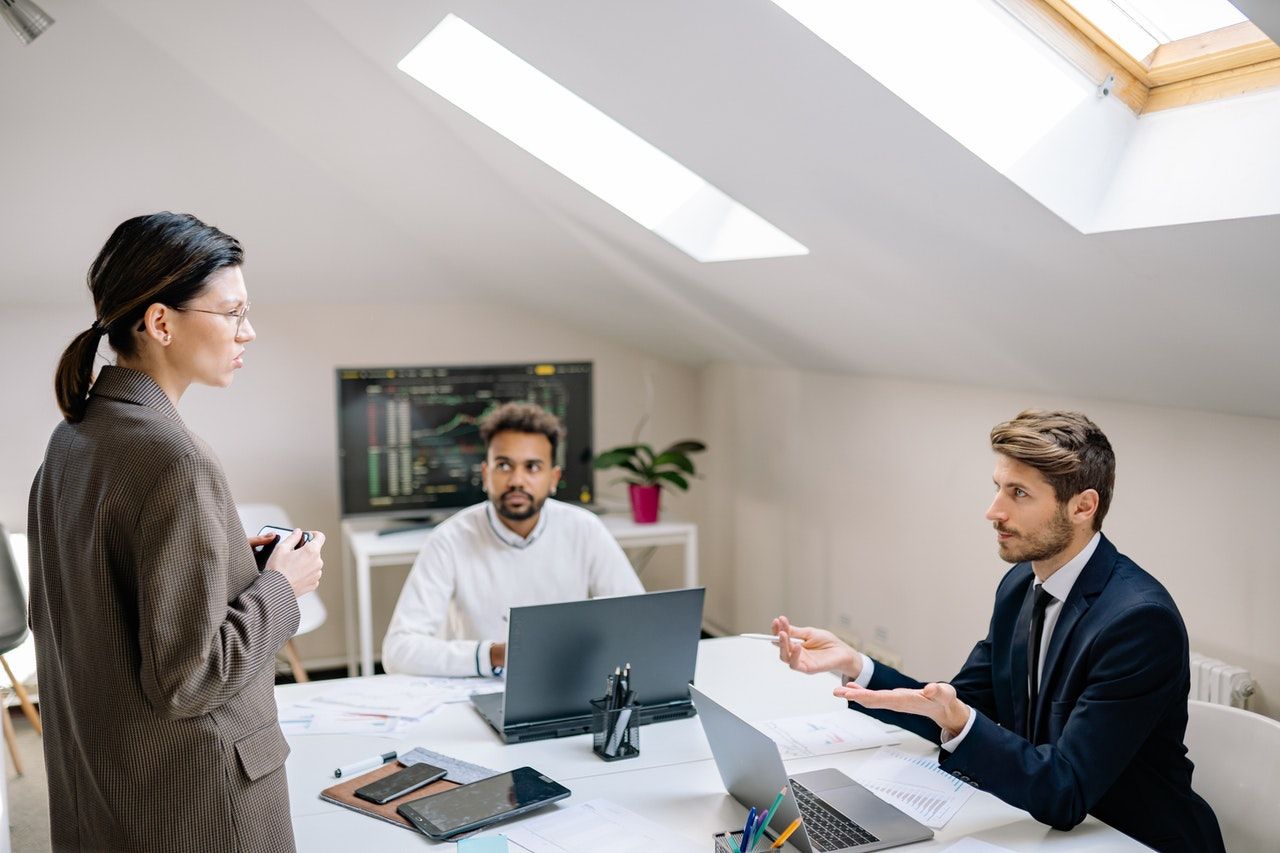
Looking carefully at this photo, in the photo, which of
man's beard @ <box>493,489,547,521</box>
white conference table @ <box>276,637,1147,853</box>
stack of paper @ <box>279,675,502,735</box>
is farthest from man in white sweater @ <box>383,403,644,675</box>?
white conference table @ <box>276,637,1147,853</box>

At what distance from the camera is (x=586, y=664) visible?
2291 mm

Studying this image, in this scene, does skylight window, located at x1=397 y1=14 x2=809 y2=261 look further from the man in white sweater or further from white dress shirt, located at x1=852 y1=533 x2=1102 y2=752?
white dress shirt, located at x1=852 y1=533 x2=1102 y2=752

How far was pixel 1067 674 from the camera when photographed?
6.70ft

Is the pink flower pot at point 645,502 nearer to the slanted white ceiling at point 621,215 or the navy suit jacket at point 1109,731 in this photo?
the slanted white ceiling at point 621,215

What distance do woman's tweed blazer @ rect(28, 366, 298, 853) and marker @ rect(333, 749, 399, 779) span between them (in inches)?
15.1

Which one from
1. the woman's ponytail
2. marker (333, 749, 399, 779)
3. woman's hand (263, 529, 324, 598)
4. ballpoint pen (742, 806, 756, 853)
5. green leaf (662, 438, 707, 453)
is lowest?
ballpoint pen (742, 806, 756, 853)

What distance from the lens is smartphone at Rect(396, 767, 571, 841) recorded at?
1.87 metres

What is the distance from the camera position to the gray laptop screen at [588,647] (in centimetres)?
222

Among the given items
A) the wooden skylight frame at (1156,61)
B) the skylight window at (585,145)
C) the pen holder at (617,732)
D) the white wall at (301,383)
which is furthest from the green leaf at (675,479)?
the wooden skylight frame at (1156,61)

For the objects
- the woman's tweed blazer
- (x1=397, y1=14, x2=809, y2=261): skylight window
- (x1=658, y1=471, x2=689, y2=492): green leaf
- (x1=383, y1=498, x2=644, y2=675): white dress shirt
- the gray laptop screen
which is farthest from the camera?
(x1=658, y1=471, x2=689, y2=492): green leaf

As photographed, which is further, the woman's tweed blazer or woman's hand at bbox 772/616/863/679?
woman's hand at bbox 772/616/863/679

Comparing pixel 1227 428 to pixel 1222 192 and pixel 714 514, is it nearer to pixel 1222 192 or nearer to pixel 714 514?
pixel 1222 192

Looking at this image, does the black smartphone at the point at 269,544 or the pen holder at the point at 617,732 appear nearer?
the black smartphone at the point at 269,544

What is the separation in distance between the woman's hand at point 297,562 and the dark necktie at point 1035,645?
1324 mm
